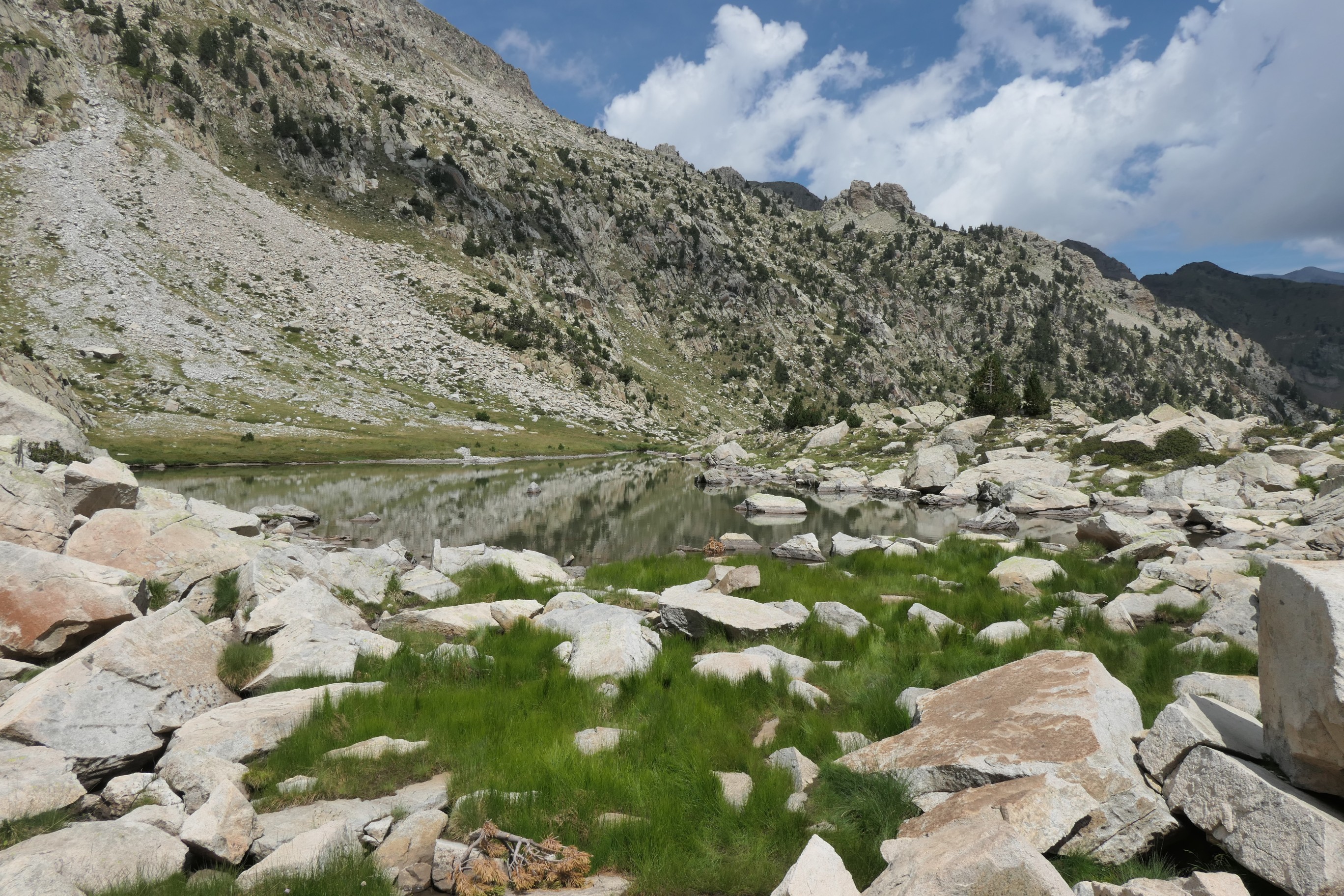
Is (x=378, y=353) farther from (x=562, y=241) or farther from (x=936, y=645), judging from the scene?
(x=936, y=645)

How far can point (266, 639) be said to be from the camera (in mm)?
8062

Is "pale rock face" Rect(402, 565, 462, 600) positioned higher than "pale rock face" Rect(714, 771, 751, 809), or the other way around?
"pale rock face" Rect(402, 565, 462, 600)

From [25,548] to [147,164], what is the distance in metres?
111

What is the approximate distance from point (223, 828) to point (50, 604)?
532 centimetres

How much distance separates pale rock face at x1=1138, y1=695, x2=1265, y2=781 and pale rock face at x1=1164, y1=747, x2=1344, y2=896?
7.0 inches

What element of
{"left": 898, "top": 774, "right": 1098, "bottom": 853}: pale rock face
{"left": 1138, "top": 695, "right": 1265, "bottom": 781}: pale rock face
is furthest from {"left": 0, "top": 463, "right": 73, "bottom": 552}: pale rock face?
{"left": 1138, "top": 695, "right": 1265, "bottom": 781}: pale rock face

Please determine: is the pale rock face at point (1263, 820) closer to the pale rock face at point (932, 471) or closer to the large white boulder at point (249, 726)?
the large white boulder at point (249, 726)

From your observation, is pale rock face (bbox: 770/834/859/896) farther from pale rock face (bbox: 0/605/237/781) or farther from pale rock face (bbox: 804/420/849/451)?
pale rock face (bbox: 804/420/849/451)

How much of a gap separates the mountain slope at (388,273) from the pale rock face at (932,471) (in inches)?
1845

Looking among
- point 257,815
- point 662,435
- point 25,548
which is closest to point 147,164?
point 662,435

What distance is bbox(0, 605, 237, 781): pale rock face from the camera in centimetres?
510

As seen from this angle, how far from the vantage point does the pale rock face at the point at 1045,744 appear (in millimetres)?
3680

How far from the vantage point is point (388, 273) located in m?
97.1

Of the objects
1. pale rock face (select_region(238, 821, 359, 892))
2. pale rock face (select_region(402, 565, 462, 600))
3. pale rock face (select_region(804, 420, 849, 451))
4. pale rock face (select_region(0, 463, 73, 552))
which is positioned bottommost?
pale rock face (select_region(238, 821, 359, 892))
